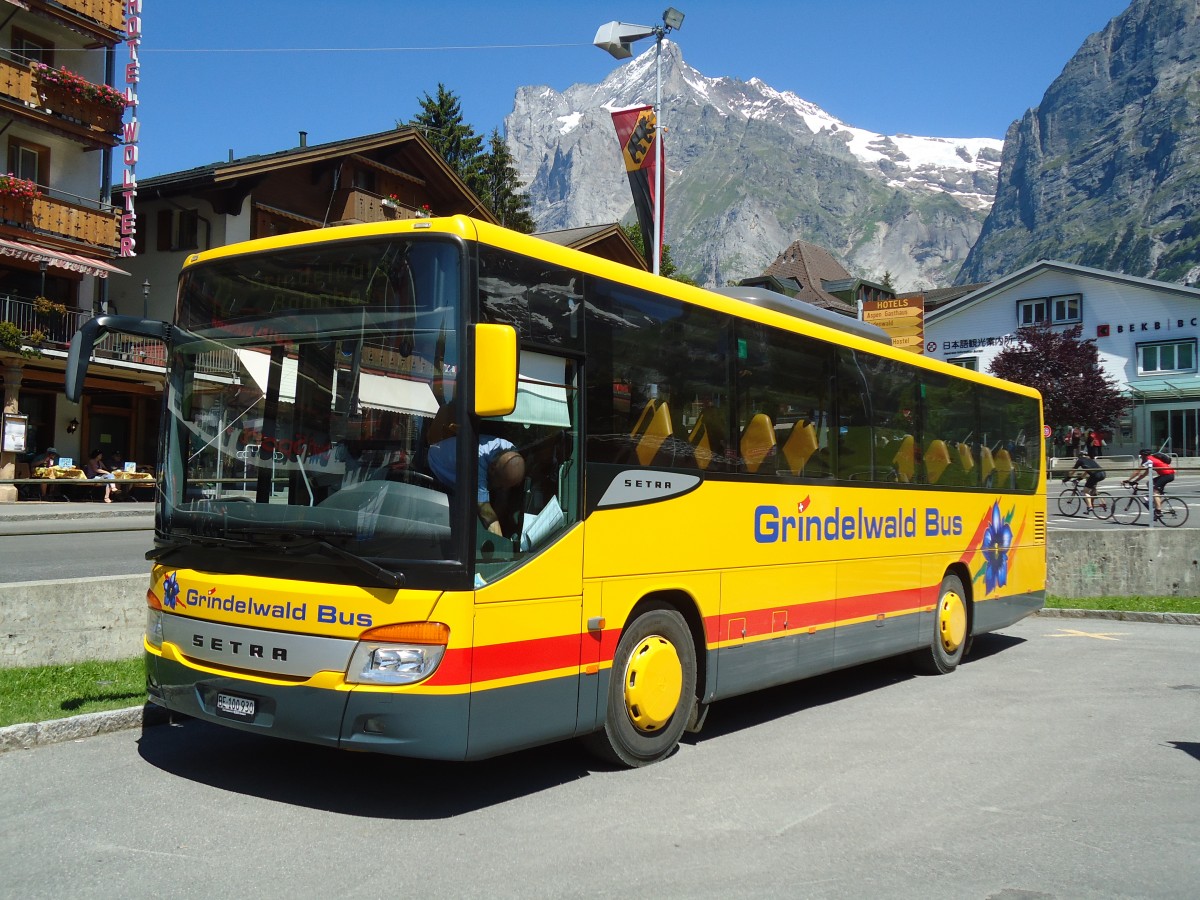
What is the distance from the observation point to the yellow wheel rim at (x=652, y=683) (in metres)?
6.70

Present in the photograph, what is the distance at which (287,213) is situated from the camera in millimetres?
34781

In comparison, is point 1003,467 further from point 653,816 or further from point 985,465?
point 653,816

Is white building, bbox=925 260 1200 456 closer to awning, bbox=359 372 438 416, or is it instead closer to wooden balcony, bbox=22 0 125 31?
wooden balcony, bbox=22 0 125 31

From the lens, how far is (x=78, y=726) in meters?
6.86

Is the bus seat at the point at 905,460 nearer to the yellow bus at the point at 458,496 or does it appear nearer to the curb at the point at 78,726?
the yellow bus at the point at 458,496

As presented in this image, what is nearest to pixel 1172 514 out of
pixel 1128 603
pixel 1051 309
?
pixel 1128 603

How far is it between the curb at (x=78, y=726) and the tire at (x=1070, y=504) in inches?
1039

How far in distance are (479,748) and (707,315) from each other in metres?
3.43

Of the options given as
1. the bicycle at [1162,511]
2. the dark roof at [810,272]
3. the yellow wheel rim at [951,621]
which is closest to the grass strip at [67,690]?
the yellow wheel rim at [951,621]

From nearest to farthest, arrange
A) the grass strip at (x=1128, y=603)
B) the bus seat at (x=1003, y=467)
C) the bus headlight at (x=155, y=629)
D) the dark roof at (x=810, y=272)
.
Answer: the bus headlight at (x=155, y=629) → the bus seat at (x=1003, y=467) → the grass strip at (x=1128, y=603) → the dark roof at (x=810, y=272)

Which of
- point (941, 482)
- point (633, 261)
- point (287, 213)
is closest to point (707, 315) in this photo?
point (941, 482)

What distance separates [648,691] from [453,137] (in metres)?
54.5

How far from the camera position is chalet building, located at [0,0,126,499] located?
29719 mm

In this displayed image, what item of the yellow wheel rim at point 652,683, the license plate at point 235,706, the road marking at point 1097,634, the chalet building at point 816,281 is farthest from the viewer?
the chalet building at point 816,281
